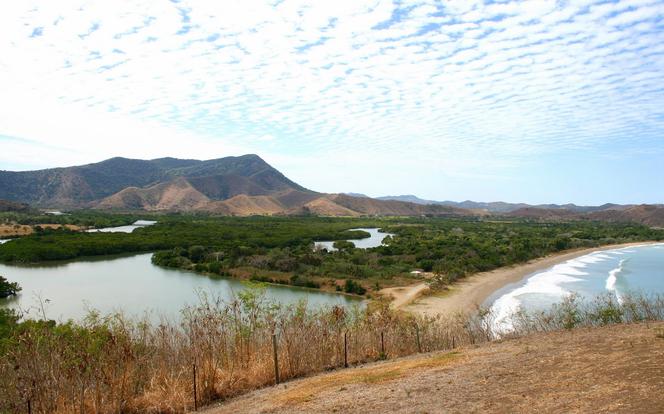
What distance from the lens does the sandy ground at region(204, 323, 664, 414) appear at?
6.62 m

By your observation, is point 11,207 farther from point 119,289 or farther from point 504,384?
point 504,384

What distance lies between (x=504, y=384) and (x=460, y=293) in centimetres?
2947

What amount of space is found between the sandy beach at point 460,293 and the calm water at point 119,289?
153 inches

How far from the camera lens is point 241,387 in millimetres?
9156

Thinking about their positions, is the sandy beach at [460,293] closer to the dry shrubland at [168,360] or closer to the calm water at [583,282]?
the calm water at [583,282]

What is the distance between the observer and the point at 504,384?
7.67m

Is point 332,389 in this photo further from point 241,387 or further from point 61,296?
point 61,296

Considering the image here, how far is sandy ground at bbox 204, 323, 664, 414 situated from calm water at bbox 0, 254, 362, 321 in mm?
17683

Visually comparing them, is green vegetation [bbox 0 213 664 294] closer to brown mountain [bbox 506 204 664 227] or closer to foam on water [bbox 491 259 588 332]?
foam on water [bbox 491 259 588 332]

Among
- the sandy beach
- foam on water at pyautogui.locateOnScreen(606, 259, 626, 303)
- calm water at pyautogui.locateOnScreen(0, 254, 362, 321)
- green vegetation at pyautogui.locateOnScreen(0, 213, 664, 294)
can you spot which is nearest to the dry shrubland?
calm water at pyautogui.locateOnScreen(0, 254, 362, 321)

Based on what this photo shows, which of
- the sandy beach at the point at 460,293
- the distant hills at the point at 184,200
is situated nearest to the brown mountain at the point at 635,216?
the distant hills at the point at 184,200

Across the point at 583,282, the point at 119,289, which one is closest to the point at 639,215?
the point at 583,282

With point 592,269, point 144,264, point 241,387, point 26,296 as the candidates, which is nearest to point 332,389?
point 241,387

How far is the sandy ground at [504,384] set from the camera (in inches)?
261
